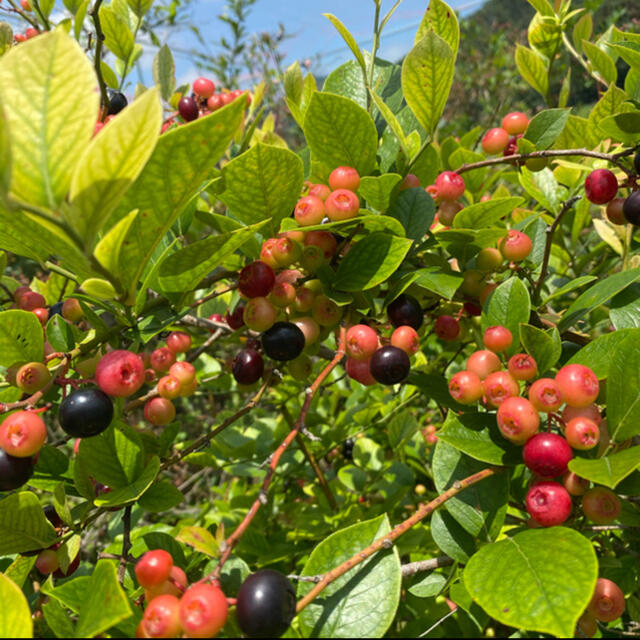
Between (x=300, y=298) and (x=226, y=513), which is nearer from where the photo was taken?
(x=300, y=298)

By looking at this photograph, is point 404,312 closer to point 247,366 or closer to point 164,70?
point 247,366

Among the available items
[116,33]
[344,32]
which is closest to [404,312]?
[344,32]

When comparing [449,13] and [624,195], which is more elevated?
[449,13]

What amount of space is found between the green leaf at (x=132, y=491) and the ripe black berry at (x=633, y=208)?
38.0 inches

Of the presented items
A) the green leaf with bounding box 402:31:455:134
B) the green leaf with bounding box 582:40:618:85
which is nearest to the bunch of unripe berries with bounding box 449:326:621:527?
the green leaf with bounding box 402:31:455:134

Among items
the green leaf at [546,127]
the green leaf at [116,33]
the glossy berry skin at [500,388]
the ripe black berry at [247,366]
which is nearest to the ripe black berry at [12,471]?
the ripe black berry at [247,366]

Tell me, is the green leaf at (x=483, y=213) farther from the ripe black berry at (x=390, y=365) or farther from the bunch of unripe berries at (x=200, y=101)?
the bunch of unripe berries at (x=200, y=101)

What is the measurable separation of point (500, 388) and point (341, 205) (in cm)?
38

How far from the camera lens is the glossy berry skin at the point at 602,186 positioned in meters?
1.14

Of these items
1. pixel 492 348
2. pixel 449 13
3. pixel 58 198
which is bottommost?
pixel 492 348

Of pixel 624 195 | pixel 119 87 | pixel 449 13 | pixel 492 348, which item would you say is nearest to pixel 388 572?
pixel 492 348

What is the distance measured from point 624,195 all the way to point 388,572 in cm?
115

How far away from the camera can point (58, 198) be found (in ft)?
1.70

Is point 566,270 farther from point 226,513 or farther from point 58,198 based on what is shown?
point 58,198
